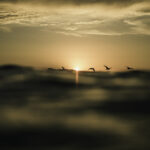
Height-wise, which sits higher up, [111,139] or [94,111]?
[111,139]

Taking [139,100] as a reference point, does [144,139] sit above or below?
above

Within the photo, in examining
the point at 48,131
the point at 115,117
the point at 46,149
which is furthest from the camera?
the point at 115,117

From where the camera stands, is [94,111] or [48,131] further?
[94,111]

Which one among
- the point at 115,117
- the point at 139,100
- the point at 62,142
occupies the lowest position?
the point at 139,100

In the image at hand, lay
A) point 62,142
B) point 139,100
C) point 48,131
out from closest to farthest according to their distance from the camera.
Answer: point 62,142 → point 48,131 → point 139,100

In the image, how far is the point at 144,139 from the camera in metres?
26.2

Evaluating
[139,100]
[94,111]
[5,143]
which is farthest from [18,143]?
[139,100]

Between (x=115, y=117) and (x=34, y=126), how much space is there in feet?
30.9

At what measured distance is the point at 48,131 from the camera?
96.8 feet

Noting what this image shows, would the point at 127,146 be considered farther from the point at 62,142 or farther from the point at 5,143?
the point at 5,143

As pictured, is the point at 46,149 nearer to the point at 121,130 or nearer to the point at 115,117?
the point at 121,130

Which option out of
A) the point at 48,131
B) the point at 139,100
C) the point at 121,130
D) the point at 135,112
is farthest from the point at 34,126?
the point at 139,100

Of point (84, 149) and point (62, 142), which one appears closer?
point (84, 149)

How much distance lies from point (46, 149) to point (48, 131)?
222 inches
